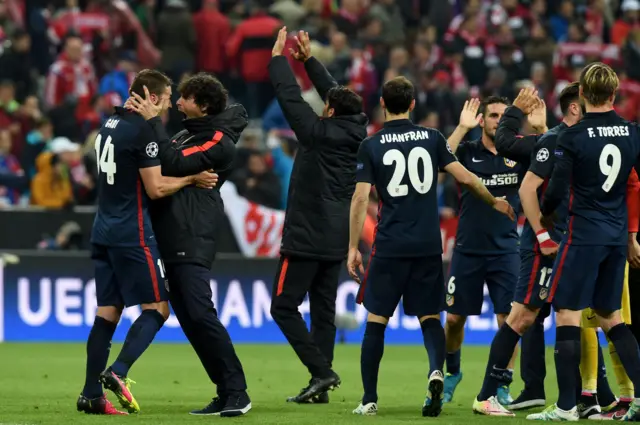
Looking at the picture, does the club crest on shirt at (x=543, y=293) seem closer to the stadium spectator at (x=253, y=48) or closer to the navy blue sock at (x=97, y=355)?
the navy blue sock at (x=97, y=355)

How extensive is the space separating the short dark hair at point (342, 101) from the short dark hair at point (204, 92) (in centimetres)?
117

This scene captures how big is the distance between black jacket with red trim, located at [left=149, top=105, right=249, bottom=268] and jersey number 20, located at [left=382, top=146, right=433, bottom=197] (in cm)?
108

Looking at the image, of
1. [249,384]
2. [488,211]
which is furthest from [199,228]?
[249,384]

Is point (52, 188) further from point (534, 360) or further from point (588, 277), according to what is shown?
point (588, 277)

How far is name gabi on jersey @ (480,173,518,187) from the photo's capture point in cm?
1046

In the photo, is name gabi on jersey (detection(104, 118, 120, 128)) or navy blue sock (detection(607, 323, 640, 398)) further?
name gabi on jersey (detection(104, 118, 120, 128))

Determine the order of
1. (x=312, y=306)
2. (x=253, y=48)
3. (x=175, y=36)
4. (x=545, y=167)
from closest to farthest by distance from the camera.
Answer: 1. (x=545, y=167)
2. (x=312, y=306)
3. (x=253, y=48)
4. (x=175, y=36)

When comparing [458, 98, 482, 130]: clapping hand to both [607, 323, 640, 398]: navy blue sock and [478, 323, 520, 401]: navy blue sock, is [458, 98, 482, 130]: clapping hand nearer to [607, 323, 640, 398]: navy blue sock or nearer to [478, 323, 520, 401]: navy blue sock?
[478, 323, 520, 401]: navy blue sock

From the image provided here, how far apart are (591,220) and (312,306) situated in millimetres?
2892

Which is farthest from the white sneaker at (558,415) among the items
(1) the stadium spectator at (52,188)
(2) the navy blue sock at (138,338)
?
(1) the stadium spectator at (52,188)

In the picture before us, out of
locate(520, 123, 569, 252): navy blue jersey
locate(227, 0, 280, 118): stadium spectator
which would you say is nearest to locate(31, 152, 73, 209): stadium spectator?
locate(227, 0, 280, 118): stadium spectator

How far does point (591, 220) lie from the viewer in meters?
8.52

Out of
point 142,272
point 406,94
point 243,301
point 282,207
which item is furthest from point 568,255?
point 282,207

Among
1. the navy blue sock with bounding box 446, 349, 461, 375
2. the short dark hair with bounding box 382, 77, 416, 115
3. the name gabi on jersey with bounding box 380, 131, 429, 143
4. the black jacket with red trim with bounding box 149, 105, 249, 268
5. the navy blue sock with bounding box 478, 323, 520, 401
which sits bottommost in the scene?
the navy blue sock with bounding box 446, 349, 461, 375
